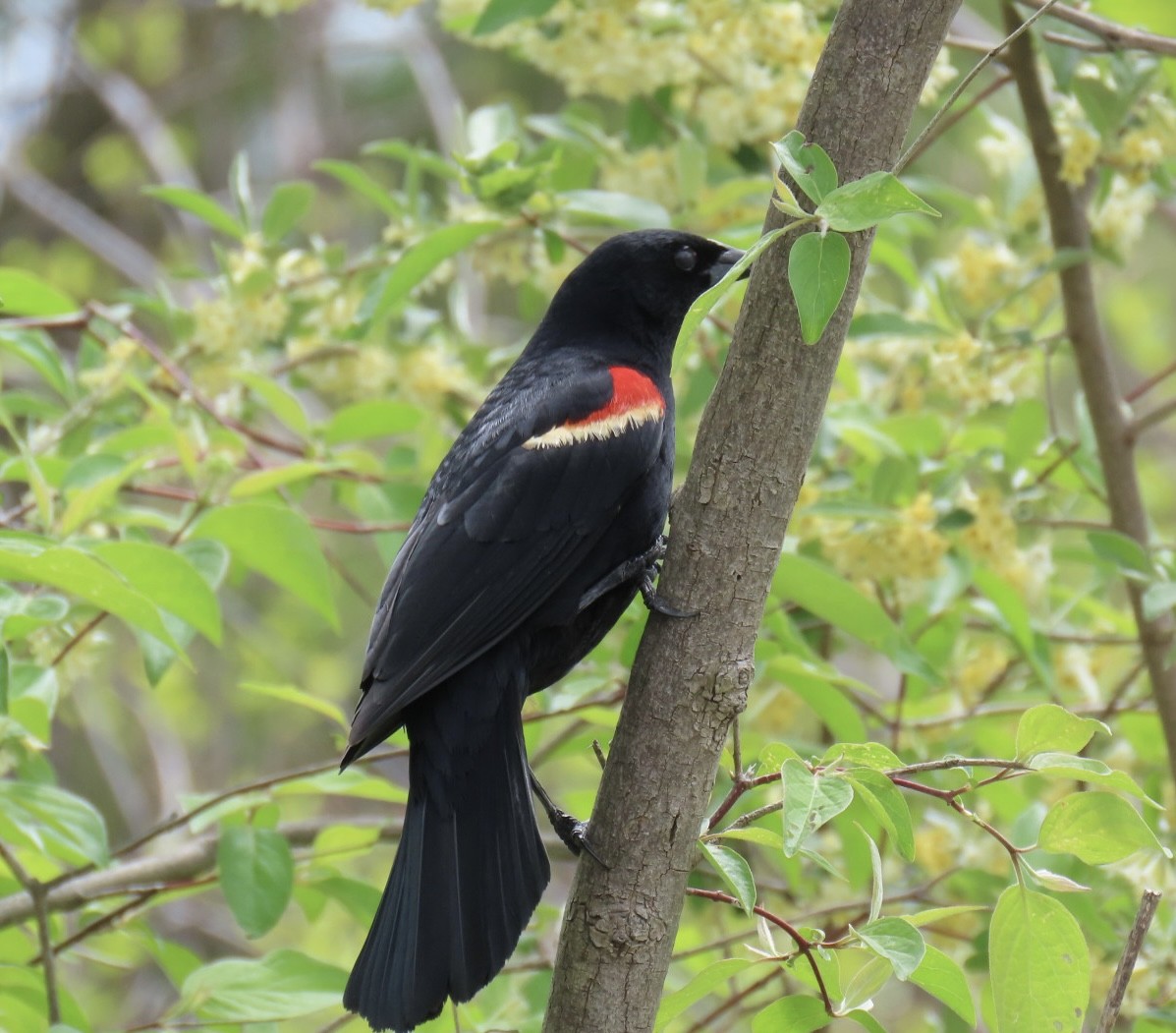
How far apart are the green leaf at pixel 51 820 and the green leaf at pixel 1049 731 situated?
4.92 ft

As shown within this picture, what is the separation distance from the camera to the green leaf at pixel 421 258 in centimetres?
266

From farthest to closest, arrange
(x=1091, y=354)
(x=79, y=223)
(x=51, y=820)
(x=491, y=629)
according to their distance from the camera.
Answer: (x=79, y=223) → (x=1091, y=354) → (x=491, y=629) → (x=51, y=820)

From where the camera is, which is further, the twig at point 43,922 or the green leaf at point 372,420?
the green leaf at point 372,420

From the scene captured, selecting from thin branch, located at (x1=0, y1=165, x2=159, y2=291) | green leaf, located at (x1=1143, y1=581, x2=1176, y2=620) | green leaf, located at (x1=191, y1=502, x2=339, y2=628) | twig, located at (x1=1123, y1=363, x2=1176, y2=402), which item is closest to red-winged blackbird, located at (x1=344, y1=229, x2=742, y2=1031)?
green leaf, located at (x1=191, y1=502, x2=339, y2=628)

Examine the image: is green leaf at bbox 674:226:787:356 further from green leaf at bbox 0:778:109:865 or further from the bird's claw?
green leaf at bbox 0:778:109:865

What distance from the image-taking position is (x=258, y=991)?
2154 millimetres

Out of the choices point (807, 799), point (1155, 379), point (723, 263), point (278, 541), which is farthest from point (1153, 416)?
point (278, 541)

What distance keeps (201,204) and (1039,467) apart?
2.03 m

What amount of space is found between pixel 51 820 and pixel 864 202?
5.37 feet

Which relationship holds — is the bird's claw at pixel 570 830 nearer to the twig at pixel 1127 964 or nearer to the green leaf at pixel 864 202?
the twig at pixel 1127 964

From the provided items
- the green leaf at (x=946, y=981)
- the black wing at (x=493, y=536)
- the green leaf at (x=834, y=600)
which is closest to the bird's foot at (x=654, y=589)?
the black wing at (x=493, y=536)

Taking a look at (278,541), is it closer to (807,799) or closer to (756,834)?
(756,834)

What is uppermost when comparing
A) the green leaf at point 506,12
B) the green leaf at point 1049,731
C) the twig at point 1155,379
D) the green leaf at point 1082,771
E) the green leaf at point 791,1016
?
the green leaf at point 506,12

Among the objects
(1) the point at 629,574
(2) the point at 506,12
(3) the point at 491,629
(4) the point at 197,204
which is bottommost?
(3) the point at 491,629
